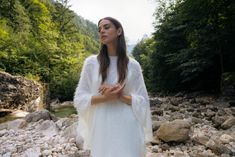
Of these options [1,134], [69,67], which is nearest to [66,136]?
[1,134]

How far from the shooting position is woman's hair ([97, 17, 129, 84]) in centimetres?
210

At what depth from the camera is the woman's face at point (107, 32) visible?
213cm

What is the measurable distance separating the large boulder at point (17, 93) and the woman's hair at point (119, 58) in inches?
422

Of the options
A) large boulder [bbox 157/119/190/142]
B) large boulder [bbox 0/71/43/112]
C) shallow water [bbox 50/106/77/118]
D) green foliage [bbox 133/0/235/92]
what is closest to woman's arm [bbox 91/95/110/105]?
large boulder [bbox 157/119/190/142]

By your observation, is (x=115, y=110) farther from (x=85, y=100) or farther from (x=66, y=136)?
(x=66, y=136)

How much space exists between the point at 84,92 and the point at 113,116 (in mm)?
260

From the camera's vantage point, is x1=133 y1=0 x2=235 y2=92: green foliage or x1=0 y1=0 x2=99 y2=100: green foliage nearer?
x1=133 y1=0 x2=235 y2=92: green foliage

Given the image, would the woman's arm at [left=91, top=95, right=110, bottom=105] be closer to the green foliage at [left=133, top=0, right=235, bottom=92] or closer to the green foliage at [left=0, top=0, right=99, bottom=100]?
the green foliage at [left=133, top=0, right=235, bottom=92]

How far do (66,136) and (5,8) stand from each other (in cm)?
2245

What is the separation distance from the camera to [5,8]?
2636cm

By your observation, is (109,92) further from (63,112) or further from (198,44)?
(198,44)

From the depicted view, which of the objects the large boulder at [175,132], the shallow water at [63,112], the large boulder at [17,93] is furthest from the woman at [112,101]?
the shallow water at [63,112]

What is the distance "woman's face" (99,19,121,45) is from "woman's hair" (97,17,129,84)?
3 centimetres

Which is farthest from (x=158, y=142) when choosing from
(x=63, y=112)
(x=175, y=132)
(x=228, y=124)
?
(x=63, y=112)
